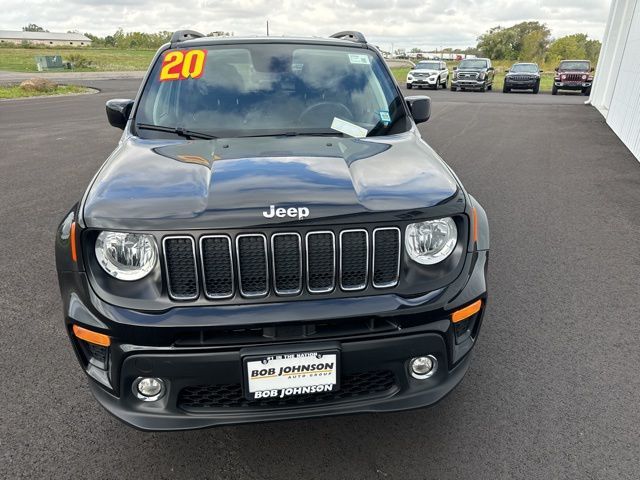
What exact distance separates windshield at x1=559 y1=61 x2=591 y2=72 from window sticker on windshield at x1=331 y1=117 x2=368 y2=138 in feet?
92.5

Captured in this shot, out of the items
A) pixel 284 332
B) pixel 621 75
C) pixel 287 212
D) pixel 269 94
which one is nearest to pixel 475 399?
pixel 284 332

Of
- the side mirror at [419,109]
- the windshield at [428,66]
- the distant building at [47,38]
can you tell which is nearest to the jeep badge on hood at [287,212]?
the side mirror at [419,109]

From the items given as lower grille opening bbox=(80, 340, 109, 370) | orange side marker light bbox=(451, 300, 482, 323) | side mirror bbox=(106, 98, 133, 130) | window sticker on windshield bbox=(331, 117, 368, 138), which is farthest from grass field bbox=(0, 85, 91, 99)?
orange side marker light bbox=(451, 300, 482, 323)

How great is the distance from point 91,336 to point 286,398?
80 cm

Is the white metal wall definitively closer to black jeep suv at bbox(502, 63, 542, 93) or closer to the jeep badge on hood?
black jeep suv at bbox(502, 63, 542, 93)

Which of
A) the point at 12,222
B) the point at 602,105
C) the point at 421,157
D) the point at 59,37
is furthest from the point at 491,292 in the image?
the point at 59,37

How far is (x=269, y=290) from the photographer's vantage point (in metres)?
1.95

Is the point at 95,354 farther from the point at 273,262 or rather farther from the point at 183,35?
the point at 183,35

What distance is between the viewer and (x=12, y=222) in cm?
536

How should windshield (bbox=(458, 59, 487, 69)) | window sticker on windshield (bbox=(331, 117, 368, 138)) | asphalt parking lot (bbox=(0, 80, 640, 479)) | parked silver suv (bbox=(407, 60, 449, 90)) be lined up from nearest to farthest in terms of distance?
asphalt parking lot (bbox=(0, 80, 640, 479)) → window sticker on windshield (bbox=(331, 117, 368, 138)) → windshield (bbox=(458, 59, 487, 69)) → parked silver suv (bbox=(407, 60, 449, 90))

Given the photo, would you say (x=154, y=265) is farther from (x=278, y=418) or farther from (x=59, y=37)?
(x=59, y=37)

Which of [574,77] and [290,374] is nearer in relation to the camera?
[290,374]

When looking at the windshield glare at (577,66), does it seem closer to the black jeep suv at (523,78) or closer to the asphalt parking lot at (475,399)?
the black jeep suv at (523,78)

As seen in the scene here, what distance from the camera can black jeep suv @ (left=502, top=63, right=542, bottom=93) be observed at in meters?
26.0
